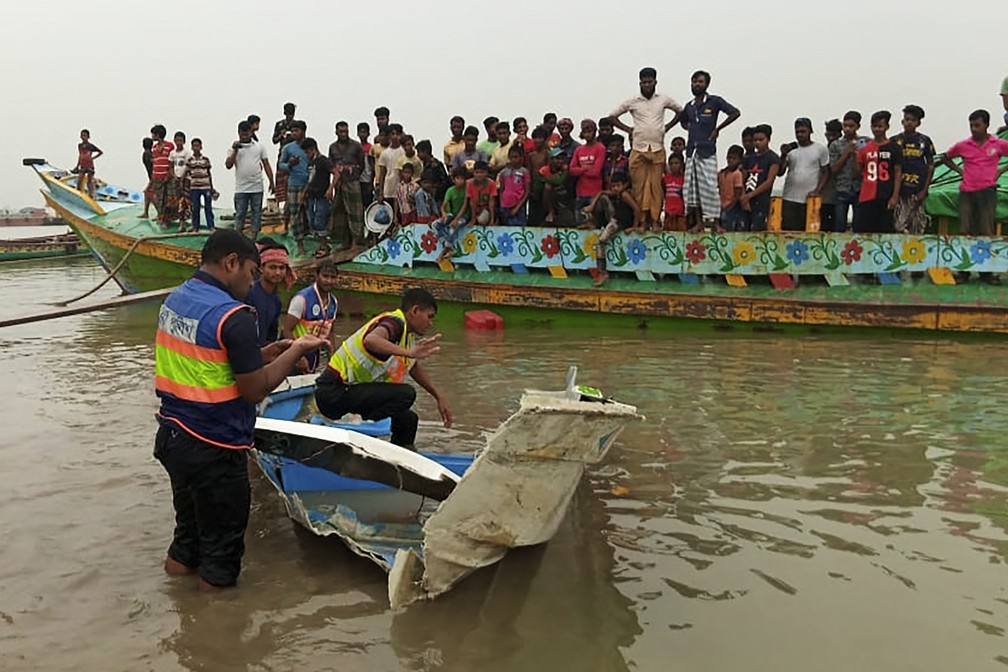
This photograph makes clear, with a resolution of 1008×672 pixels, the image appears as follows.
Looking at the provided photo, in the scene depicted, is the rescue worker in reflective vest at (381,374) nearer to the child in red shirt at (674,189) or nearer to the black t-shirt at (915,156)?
the child in red shirt at (674,189)

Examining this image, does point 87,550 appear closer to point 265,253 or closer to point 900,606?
point 265,253

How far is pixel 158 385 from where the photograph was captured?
3.69 metres

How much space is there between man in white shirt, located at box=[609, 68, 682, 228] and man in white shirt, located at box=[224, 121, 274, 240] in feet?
16.7

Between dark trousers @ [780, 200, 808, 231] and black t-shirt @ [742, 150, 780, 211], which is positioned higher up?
black t-shirt @ [742, 150, 780, 211]

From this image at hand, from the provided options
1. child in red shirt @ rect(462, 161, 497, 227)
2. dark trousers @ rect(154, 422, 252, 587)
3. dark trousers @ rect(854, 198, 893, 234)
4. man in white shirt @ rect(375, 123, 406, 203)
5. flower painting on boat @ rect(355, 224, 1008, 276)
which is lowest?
dark trousers @ rect(154, 422, 252, 587)

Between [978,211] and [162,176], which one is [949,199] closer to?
[978,211]

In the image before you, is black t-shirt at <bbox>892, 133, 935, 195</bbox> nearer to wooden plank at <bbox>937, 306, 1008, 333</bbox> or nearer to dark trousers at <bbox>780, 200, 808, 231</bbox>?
dark trousers at <bbox>780, 200, 808, 231</bbox>

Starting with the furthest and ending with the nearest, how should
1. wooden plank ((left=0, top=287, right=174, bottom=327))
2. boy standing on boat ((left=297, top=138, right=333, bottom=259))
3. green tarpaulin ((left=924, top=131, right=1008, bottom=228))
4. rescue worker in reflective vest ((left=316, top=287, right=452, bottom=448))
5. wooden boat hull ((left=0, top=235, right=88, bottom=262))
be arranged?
wooden boat hull ((left=0, top=235, right=88, bottom=262)) → boy standing on boat ((left=297, top=138, right=333, bottom=259)) → green tarpaulin ((left=924, top=131, right=1008, bottom=228)) → wooden plank ((left=0, top=287, right=174, bottom=327)) → rescue worker in reflective vest ((left=316, top=287, right=452, bottom=448))

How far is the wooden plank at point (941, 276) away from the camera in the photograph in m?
10.1

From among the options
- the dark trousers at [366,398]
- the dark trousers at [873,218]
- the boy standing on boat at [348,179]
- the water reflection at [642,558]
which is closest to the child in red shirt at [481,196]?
the boy standing on boat at [348,179]

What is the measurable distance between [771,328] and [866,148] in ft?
7.64

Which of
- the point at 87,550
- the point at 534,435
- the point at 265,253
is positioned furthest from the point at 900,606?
the point at 265,253

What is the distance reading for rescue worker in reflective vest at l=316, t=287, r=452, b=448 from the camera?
5.07 meters

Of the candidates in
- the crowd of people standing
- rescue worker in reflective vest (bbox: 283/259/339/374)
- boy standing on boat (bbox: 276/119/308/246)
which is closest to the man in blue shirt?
the crowd of people standing
